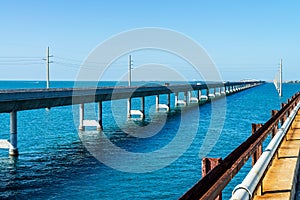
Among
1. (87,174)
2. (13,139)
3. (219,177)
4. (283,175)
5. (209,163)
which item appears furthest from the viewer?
(13,139)

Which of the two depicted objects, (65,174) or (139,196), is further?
(65,174)

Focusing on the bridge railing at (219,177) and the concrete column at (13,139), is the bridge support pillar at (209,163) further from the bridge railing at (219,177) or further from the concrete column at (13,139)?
the concrete column at (13,139)

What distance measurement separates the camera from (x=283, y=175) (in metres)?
8.14

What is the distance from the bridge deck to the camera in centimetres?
687

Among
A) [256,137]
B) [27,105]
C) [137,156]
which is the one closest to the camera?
[256,137]

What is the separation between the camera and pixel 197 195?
377 cm

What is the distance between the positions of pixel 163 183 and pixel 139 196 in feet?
8.30

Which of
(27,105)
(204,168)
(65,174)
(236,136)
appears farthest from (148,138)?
(204,168)

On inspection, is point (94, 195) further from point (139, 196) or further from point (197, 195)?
point (197, 195)

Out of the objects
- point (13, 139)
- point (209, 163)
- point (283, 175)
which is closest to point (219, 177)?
point (209, 163)

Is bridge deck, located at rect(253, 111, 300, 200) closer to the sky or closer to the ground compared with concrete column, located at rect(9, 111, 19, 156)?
closer to the sky

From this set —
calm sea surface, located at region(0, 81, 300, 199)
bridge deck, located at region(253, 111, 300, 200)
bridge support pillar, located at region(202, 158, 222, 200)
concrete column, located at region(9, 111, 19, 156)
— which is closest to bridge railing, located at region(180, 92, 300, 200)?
bridge support pillar, located at region(202, 158, 222, 200)

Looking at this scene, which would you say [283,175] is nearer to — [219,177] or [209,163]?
[209,163]

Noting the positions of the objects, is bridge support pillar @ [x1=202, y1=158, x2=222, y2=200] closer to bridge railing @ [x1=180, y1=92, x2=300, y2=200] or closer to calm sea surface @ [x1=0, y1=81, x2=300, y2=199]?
bridge railing @ [x1=180, y1=92, x2=300, y2=200]
